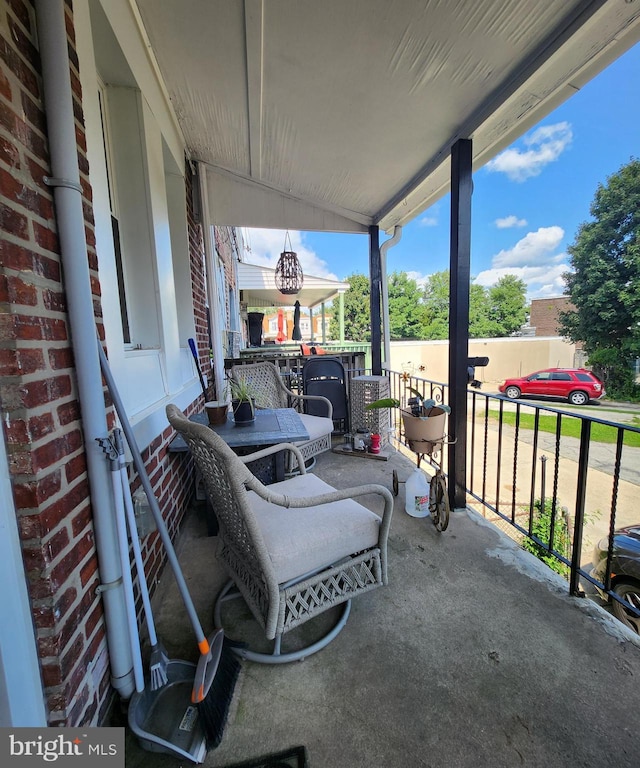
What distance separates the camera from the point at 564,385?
1249 centimetres

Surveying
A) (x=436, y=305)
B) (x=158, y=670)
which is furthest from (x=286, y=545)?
(x=436, y=305)

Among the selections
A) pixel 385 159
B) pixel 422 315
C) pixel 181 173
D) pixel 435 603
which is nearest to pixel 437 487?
pixel 435 603

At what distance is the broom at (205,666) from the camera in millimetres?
983

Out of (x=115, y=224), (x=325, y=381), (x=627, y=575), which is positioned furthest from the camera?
(x=325, y=381)

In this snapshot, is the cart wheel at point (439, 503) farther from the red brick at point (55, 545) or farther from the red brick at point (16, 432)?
the red brick at point (16, 432)

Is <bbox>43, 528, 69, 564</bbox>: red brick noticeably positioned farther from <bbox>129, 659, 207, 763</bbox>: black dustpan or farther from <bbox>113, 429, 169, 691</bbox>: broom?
<bbox>129, 659, 207, 763</bbox>: black dustpan

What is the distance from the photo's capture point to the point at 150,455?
1604 millimetres

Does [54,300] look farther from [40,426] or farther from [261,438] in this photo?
[261,438]

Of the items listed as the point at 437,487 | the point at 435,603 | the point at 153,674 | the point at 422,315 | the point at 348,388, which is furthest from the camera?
the point at 422,315

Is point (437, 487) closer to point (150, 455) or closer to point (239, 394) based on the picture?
point (239, 394)

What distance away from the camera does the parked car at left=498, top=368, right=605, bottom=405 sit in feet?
40.3

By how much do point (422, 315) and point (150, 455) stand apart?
28.1 meters

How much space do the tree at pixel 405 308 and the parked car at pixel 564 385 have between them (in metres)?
14.2

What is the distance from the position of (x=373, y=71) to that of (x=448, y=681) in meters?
2.75
